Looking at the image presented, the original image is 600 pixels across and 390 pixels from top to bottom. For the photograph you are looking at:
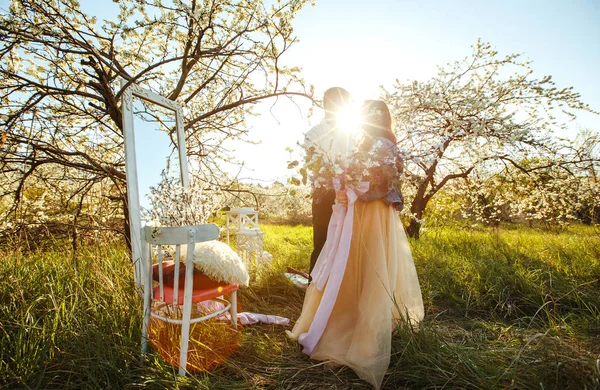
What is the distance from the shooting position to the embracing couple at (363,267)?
208cm

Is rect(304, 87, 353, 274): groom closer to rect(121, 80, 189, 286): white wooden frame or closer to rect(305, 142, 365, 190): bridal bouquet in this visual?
rect(305, 142, 365, 190): bridal bouquet

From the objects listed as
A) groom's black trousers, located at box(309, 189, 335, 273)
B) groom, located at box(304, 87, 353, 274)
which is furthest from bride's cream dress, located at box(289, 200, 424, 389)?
groom's black trousers, located at box(309, 189, 335, 273)

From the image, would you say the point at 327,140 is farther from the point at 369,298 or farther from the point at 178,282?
the point at 178,282

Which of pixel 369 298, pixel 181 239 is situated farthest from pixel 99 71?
pixel 369 298

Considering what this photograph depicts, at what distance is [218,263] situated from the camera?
7.04ft

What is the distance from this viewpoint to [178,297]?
202 cm

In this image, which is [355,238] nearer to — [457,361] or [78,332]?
[457,361]

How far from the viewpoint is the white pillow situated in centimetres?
210

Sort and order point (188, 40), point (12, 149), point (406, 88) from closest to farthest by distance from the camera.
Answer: point (12, 149)
point (188, 40)
point (406, 88)

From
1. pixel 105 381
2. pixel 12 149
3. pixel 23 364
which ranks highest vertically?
pixel 12 149

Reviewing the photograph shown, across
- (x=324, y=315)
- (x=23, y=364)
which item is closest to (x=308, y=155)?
(x=324, y=315)

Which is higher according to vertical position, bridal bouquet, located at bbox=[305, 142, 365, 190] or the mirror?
the mirror

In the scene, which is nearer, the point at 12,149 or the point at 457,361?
the point at 457,361

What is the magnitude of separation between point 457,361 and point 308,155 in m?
1.62
